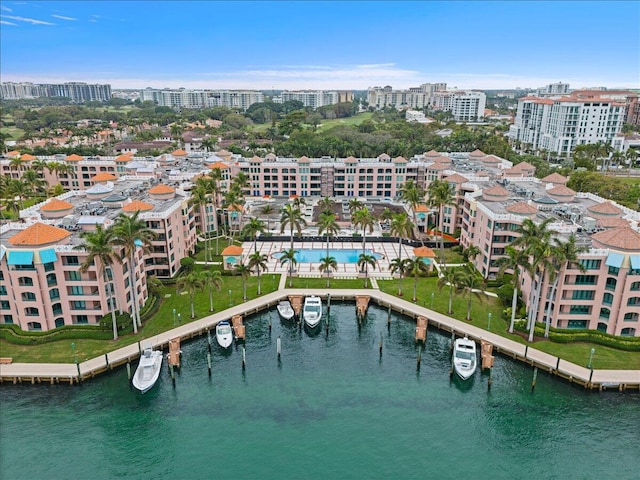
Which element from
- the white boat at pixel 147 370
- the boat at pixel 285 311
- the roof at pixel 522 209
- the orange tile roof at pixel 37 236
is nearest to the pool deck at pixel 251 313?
the white boat at pixel 147 370

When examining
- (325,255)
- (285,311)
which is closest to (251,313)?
(285,311)

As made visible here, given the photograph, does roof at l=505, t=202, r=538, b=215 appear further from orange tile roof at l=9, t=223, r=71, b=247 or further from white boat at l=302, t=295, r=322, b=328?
orange tile roof at l=9, t=223, r=71, b=247

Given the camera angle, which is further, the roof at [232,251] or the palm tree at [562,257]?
the roof at [232,251]

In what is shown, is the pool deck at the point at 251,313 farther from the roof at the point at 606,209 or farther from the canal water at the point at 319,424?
the roof at the point at 606,209

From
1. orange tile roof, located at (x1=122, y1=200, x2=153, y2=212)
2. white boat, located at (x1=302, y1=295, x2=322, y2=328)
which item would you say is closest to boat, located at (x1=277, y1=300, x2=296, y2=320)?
white boat, located at (x1=302, y1=295, x2=322, y2=328)

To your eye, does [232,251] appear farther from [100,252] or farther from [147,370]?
[147,370]

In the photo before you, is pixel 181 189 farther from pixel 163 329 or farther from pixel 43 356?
pixel 43 356

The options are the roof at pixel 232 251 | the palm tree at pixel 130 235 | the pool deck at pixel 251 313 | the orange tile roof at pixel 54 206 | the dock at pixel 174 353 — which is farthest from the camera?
the roof at pixel 232 251
